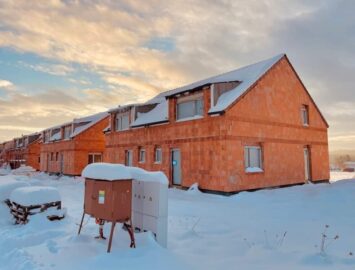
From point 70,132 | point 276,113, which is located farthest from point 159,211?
point 70,132

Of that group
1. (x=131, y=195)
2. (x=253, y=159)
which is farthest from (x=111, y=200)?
(x=253, y=159)

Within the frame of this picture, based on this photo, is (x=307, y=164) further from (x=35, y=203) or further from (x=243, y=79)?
(x=35, y=203)

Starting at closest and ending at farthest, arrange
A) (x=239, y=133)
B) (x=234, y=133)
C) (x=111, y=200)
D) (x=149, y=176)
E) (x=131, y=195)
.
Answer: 1. (x=111, y=200)
2. (x=131, y=195)
3. (x=149, y=176)
4. (x=234, y=133)
5. (x=239, y=133)

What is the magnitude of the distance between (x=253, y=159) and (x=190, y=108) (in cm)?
488

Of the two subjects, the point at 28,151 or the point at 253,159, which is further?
the point at 28,151

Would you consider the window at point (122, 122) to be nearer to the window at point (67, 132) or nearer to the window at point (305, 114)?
the window at point (67, 132)

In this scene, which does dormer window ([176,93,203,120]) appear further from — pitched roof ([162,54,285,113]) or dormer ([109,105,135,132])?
dormer ([109,105,135,132])

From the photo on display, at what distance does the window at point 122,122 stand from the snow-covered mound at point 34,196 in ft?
49.9

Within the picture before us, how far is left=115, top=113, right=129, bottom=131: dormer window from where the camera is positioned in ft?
80.2

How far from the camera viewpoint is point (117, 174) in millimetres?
6234

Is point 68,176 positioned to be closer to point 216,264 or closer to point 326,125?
point 326,125

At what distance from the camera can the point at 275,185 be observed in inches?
695

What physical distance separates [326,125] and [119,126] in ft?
55.4

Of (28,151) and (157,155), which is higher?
(28,151)
